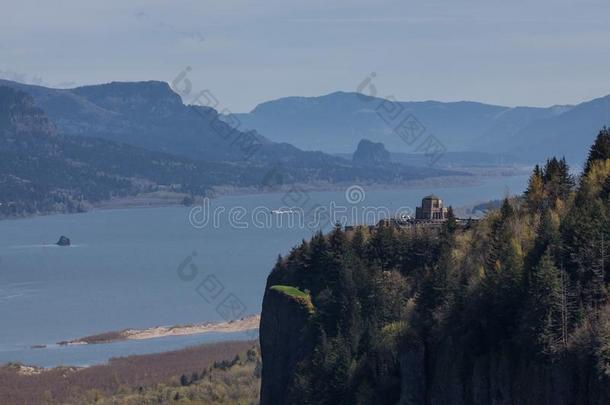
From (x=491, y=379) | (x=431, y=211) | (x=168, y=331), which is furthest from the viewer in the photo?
(x=168, y=331)

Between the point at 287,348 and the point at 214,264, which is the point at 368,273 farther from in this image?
the point at 214,264

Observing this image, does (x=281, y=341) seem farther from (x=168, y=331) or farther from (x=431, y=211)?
(x=168, y=331)

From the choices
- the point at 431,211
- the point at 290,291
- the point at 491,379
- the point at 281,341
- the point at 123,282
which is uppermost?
the point at 431,211

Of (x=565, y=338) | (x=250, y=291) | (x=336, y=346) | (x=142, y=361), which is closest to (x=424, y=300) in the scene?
(x=336, y=346)

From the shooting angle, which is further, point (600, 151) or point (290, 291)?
point (290, 291)

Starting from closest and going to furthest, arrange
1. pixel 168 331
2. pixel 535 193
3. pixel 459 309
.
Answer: pixel 459 309 → pixel 535 193 → pixel 168 331

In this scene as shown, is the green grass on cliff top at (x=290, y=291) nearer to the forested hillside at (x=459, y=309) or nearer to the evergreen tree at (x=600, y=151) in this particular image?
the forested hillside at (x=459, y=309)

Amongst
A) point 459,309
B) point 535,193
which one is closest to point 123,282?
point 535,193
